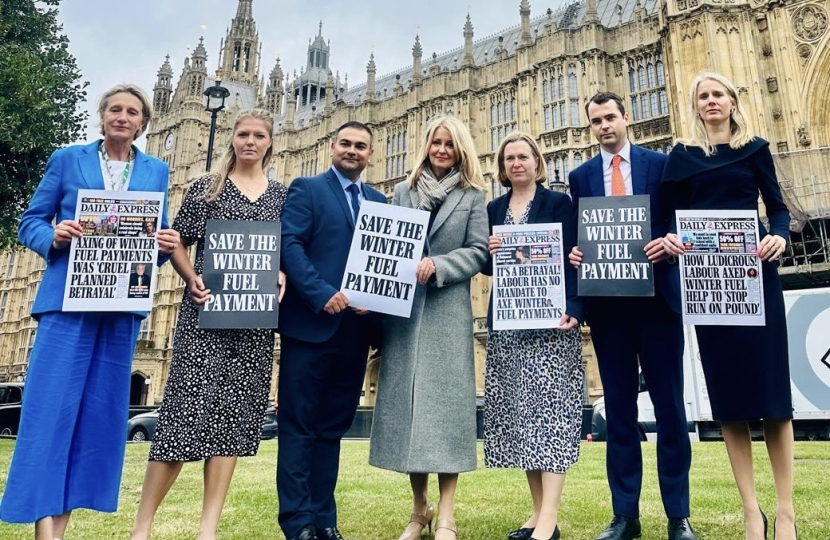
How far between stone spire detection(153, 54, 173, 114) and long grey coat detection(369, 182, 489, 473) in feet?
197

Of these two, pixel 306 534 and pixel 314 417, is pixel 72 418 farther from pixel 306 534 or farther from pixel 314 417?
pixel 306 534

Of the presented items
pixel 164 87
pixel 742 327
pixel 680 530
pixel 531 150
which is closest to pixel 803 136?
pixel 531 150

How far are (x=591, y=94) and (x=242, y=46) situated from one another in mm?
48830

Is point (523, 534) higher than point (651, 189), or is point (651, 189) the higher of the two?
point (651, 189)

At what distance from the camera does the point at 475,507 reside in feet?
14.3

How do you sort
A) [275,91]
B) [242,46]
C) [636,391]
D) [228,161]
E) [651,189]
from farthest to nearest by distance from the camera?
[242,46]
[275,91]
[651,189]
[228,161]
[636,391]

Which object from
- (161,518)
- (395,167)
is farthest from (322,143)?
(161,518)

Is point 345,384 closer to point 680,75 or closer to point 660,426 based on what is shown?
point 660,426

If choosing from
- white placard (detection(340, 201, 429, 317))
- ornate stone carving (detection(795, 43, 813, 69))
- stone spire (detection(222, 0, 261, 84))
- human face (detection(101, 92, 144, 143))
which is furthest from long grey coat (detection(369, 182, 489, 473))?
stone spire (detection(222, 0, 261, 84))

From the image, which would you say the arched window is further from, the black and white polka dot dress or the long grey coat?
the black and white polka dot dress

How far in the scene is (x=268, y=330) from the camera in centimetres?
339

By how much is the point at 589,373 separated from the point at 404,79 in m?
27.4

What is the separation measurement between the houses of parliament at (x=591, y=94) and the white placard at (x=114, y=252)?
30.0 ft

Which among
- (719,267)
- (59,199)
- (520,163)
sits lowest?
(719,267)
